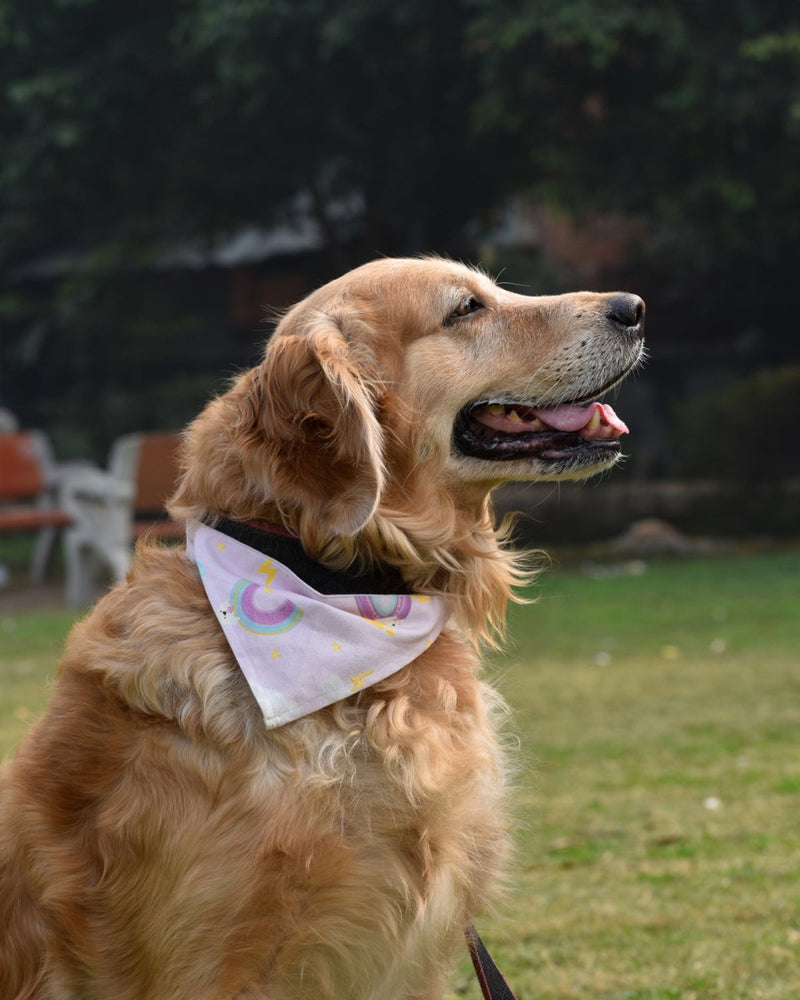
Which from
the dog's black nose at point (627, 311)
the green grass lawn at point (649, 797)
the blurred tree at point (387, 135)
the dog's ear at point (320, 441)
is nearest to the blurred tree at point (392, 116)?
the blurred tree at point (387, 135)

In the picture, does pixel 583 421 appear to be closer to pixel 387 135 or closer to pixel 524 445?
pixel 524 445

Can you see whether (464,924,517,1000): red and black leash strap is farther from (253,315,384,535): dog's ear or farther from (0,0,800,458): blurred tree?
(0,0,800,458): blurred tree

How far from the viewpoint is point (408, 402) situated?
3.24 meters

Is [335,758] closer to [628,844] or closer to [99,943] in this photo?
[99,943]

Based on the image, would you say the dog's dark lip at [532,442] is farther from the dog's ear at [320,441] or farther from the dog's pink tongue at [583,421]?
the dog's ear at [320,441]

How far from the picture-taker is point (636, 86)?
52.7ft

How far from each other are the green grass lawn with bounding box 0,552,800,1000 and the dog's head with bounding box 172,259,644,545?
0.82 m

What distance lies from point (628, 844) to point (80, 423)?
16647mm

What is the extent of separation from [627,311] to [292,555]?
3.67 feet

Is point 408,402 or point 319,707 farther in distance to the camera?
point 408,402

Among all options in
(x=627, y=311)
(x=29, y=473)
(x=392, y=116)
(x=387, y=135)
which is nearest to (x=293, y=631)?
(x=627, y=311)

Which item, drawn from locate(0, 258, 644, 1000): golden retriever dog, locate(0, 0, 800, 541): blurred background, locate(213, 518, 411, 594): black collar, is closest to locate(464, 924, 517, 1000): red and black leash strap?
locate(0, 258, 644, 1000): golden retriever dog

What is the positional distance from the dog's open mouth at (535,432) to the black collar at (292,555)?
47 cm

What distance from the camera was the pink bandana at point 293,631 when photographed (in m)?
2.81
